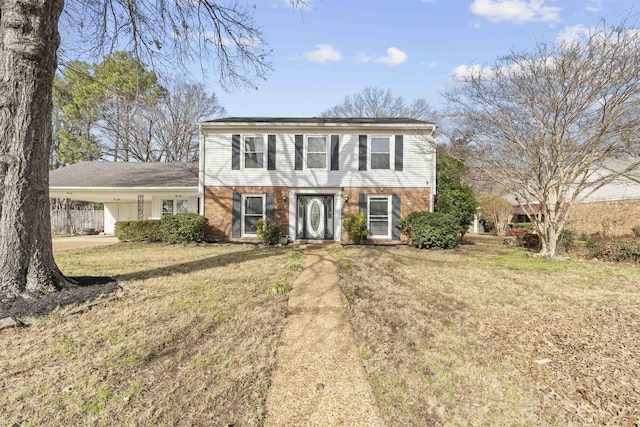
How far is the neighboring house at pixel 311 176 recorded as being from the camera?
12.1 metres

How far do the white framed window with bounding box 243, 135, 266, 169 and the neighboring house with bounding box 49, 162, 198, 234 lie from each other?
2901 mm

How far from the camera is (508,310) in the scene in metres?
4.72

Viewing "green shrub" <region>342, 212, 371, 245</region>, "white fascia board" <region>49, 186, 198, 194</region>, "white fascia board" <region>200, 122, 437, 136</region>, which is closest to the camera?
"green shrub" <region>342, 212, 371, 245</region>

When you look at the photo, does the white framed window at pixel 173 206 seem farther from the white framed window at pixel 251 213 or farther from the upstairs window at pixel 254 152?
the upstairs window at pixel 254 152

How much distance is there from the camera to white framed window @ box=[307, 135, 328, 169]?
12.2 m

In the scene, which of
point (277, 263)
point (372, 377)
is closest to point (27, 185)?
point (277, 263)

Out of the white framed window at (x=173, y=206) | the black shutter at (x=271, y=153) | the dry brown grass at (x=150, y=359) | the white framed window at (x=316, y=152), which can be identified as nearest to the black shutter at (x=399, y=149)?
the white framed window at (x=316, y=152)

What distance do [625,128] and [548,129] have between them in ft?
5.52

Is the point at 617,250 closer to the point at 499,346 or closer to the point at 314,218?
the point at 499,346

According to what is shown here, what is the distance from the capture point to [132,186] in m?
13.5

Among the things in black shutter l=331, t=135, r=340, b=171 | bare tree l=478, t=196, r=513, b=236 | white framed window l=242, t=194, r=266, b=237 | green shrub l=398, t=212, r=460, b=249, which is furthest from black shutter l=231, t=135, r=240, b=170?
bare tree l=478, t=196, r=513, b=236

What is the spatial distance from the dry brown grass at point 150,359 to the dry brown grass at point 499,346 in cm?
122

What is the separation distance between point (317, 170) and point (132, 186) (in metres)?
8.10

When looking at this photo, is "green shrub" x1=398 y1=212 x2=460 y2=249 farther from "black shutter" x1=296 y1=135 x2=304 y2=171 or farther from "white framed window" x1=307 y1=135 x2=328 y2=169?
"black shutter" x1=296 y1=135 x2=304 y2=171
